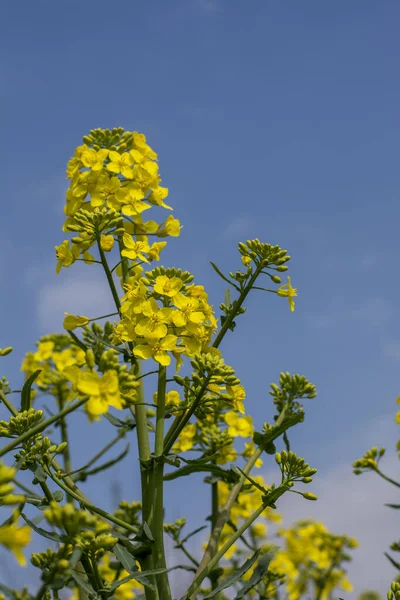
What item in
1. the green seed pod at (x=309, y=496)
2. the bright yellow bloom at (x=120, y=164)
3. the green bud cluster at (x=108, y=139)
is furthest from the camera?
the green bud cluster at (x=108, y=139)

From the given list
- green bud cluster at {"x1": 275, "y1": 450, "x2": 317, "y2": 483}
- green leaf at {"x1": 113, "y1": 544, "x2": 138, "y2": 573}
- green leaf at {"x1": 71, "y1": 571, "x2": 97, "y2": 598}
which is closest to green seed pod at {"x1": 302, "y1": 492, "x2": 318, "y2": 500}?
Result: green bud cluster at {"x1": 275, "y1": 450, "x2": 317, "y2": 483}

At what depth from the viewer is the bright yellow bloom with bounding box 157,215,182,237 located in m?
3.89

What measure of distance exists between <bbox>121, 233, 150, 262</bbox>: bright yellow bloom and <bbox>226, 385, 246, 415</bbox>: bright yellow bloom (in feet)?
2.58

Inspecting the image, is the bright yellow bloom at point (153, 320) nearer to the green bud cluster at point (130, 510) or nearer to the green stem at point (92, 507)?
the green stem at point (92, 507)

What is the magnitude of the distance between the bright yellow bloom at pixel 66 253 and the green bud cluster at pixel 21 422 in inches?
37.3

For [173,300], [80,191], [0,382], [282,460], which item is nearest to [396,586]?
[282,460]

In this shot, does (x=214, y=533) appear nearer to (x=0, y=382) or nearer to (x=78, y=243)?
(x=0, y=382)

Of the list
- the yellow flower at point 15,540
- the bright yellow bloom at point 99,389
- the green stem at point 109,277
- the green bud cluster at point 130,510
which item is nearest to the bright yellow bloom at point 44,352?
the green bud cluster at point 130,510

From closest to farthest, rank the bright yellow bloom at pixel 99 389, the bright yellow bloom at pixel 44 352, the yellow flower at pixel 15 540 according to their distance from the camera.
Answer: the yellow flower at pixel 15 540 < the bright yellow bloom at pixel 99 389 < the bright yellow bloom at pixel 44 352

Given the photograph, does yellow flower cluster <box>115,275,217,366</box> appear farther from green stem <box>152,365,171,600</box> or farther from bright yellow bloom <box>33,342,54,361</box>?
bright yellow bloom <box>33,342,54,361</box>

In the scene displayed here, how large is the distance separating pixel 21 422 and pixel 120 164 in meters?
1.51

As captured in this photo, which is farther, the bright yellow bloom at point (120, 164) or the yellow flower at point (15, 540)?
the bright yellow bloom at point (120, 164)

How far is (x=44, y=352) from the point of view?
6.06m

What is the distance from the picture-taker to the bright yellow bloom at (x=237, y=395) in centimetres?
337
